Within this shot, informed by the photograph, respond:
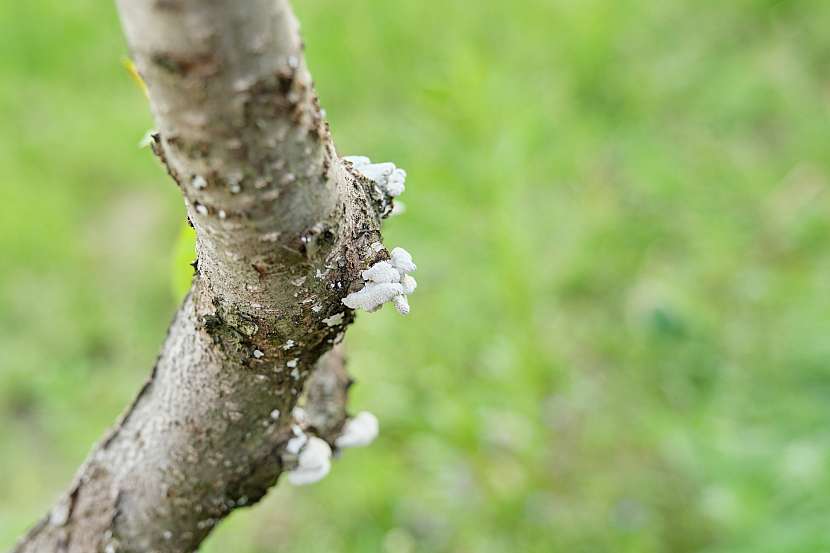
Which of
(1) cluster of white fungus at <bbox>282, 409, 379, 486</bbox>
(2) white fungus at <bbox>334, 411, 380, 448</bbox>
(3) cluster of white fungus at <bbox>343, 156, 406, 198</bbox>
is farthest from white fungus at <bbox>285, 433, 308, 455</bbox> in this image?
(3) cluster of white fungus at <bbox>343, 156, 406, 198</bbox>

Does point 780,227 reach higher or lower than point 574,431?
higher

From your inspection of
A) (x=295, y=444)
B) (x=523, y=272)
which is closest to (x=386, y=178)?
(x=295, y=444)

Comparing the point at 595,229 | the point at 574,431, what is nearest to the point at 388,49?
the point at 595,229

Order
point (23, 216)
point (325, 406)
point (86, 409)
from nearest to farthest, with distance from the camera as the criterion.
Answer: point (325, 406) → point (86, 409) → point (23, 216)

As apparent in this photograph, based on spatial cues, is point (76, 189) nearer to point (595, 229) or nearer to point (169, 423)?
point (595, 229)

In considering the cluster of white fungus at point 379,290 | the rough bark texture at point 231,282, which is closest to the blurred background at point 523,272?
the rough bark texture at point 231,282

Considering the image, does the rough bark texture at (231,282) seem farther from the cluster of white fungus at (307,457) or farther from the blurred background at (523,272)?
the blurred background at (523,272)
